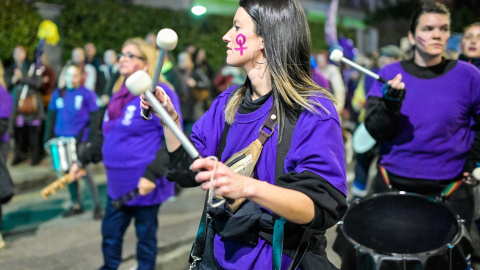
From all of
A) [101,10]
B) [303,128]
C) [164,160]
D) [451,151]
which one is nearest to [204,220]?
[303,128]

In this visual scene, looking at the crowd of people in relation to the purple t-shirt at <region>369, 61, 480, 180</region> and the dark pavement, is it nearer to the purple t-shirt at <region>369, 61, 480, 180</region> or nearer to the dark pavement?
the purple t-shirt at <region>369, 61, 480, 180</region>

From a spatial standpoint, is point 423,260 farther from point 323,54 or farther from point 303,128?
point 323,54

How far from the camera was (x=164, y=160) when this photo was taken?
3789mm

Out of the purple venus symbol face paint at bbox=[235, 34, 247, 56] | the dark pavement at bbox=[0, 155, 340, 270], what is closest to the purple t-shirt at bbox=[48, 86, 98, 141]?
the dark pavement at bbox=[0, 155, 340, 270]

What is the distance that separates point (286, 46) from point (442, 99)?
5.67 ft

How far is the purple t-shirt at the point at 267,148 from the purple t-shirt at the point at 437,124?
5.15 feet

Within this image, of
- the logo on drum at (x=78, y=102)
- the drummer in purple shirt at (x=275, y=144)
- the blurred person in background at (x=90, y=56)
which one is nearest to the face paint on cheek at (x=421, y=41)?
the drummer in purple shirt at (x=275, y=144)

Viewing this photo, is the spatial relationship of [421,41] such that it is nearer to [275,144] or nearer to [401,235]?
[401,235]

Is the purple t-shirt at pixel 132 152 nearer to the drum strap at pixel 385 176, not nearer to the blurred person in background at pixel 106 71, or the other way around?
the drum strap at pixel 385 176

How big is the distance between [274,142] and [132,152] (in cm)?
223

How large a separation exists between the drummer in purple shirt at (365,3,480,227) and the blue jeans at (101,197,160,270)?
72.0 inches

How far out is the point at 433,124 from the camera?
10.9ft

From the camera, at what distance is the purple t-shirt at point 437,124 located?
131 inches

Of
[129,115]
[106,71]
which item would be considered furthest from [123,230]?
[106,71]
